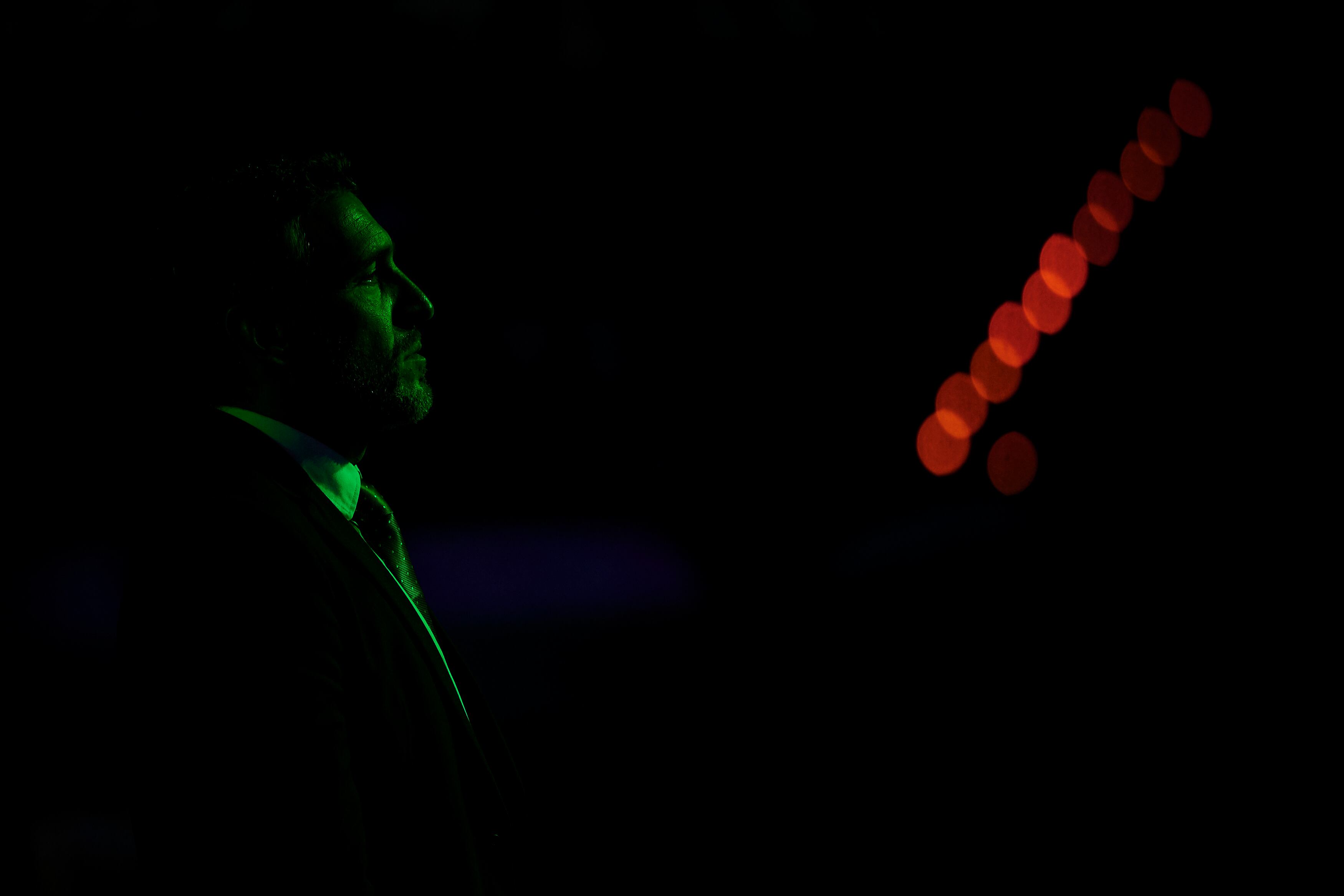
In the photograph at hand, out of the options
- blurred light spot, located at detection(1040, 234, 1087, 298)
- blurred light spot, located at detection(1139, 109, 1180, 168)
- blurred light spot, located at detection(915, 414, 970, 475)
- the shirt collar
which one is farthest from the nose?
blurred light spot, located at detection(915, 414, 970, 475)

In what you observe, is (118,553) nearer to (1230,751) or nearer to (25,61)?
(25,61)

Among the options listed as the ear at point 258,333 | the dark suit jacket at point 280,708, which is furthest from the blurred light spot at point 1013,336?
the dark suit jacket at point 280,708

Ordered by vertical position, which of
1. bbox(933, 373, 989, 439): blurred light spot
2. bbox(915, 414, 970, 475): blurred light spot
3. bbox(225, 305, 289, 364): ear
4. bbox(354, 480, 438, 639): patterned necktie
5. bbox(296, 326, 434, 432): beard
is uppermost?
bbox(933, 373, 989, 439): blurred light spot

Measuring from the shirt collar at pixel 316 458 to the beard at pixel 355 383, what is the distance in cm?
5

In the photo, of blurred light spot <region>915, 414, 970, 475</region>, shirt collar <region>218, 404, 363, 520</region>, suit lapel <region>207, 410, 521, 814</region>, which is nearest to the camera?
suit lapel <region>207, 410, 521, 814</region>

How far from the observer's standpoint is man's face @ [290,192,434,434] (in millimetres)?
1300

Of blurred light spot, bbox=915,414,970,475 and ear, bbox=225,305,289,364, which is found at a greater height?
blurred light spot, bbox=915,414,970,475

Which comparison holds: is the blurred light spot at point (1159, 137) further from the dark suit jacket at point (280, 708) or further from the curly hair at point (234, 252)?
the dark suit jacket at point (280, 708)

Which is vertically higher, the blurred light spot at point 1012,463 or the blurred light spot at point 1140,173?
the blurred light spot at point 1140,173

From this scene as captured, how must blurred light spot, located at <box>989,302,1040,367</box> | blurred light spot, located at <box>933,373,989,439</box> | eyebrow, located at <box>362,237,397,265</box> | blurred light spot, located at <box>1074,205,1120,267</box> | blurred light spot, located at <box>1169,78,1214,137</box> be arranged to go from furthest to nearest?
blurred light spot, located at <box>933,373,989,439</box> < blurred light spot, located at <box>989,302,1040,367</box> < blurred light spot, located at <box>1074,205,1120,267</box> < blurred light spot, located at <box>1169,78,1214,137</box> < eyebrow, located at <box>362,237,397,265</box>

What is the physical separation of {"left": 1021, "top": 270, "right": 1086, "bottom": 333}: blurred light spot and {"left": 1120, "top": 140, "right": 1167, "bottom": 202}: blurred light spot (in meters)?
0.74

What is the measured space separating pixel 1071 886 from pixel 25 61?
14.2 ft

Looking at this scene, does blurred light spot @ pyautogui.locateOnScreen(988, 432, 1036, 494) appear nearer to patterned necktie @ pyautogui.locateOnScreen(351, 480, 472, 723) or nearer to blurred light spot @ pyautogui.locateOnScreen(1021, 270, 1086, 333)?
blurred light spot @ pyautogui.locateOnScreen(1021, 270, 1086, 333)

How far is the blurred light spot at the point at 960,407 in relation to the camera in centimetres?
554
